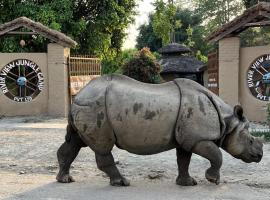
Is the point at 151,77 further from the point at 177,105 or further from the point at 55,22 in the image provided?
the point at 177,105

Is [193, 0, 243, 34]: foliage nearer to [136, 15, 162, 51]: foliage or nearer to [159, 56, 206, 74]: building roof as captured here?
[136, 15, 162, 51]: foliage

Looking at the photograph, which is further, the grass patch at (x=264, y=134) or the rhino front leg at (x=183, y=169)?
the grass patch at (x=264, y=134)

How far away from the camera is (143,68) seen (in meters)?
22.7

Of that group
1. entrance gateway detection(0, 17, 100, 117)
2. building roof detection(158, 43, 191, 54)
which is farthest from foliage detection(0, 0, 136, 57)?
entrance gateway detection(0, 17, 100, 117)

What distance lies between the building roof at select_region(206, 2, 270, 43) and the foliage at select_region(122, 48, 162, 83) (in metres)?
7.61

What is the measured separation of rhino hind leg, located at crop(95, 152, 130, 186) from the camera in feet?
20.6

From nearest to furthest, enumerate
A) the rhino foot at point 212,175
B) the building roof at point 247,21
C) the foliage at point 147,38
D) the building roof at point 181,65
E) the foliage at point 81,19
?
the rhino foot at point 212,175 → the building roof at point 247,21 → the foliage at point 81,19 → the building roof at point 181,65 → the foliage at point 147,38

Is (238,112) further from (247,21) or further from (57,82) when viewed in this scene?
(57,82)

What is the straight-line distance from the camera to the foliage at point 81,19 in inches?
884

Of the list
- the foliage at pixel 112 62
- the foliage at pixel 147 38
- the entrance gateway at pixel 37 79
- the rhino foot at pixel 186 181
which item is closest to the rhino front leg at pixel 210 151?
the rhino foot at pixel 186 181

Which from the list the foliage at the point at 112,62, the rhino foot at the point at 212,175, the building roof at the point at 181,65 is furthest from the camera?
the foliage at the point at 112,62

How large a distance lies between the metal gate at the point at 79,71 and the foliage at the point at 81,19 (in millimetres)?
4032

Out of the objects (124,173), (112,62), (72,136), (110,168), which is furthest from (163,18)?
(110,168)

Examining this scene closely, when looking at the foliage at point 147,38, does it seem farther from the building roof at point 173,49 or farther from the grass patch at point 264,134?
the grass patch at point 264,134
